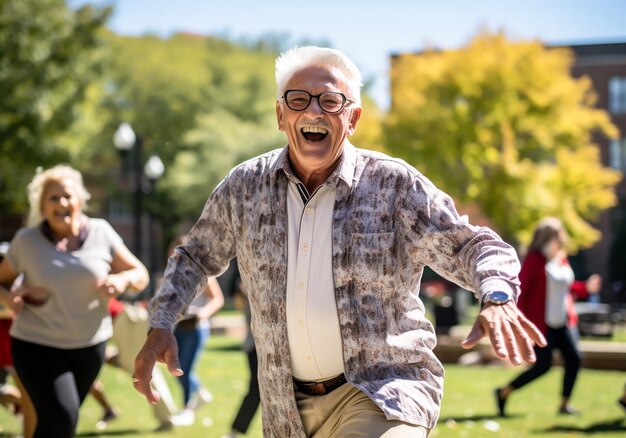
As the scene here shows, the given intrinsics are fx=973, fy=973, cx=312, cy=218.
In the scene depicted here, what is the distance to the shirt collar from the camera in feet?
11.7

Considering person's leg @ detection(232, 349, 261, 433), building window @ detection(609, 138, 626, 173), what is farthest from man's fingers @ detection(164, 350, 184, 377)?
building window @ detection(609, 138, 626, 173)

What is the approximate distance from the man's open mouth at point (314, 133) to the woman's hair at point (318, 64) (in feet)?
0.56

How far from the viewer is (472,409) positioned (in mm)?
11445

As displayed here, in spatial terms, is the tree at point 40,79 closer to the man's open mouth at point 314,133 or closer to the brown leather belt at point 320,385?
the man's open mouth at point 314,133

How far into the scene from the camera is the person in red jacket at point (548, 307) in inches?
418

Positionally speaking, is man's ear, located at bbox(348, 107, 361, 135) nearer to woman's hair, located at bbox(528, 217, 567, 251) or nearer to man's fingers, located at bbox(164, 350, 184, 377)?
man's fingers, located at bbox(164, 350, 184, 377)

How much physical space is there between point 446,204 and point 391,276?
12.9 inches

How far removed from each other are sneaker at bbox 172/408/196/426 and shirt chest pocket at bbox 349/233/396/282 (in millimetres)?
6843

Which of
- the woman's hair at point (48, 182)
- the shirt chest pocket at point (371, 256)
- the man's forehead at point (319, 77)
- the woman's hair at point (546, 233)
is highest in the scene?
the man's forehead at point (319, 77)

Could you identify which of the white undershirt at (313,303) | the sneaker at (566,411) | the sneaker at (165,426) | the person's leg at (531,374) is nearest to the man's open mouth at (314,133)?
the white undershirt at (313,303)

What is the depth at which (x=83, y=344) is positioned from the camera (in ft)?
19.8

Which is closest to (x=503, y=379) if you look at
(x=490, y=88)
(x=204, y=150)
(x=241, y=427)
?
(x=241, y=427)

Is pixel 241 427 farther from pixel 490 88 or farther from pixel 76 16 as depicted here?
pixel 490 88

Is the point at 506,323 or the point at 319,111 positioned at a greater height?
the point at 319,111
